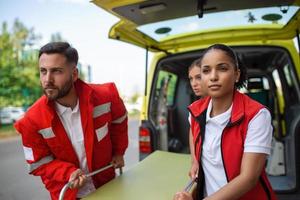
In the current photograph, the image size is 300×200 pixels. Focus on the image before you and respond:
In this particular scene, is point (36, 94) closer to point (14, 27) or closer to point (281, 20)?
point (14, 27)

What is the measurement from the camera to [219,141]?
4.93ft

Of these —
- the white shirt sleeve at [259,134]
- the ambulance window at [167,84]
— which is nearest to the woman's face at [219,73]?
the white shirt sleeve at [259,134]

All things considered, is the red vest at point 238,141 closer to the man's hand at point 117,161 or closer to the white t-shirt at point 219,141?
the white t-shirt at point 219,141

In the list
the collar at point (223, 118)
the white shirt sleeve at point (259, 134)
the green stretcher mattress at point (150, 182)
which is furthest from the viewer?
the green stretcher mattress at point (150, 182)

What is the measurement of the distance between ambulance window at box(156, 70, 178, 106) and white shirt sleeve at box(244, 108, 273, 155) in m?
2.80

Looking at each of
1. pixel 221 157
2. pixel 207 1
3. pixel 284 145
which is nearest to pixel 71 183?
pixel 221 157

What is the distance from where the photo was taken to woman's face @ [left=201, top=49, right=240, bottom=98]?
148 centimetres

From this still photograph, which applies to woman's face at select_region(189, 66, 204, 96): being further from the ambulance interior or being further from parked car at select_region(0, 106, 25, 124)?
parked car at select_region(0, 106, 25, 124)

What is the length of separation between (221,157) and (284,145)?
293cm

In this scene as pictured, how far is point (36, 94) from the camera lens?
23250 millimetres

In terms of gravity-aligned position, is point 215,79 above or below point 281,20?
below

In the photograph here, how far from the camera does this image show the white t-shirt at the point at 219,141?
1.40 metres

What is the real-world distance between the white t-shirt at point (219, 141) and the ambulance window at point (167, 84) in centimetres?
265

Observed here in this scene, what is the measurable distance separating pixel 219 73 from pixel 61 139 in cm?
115
